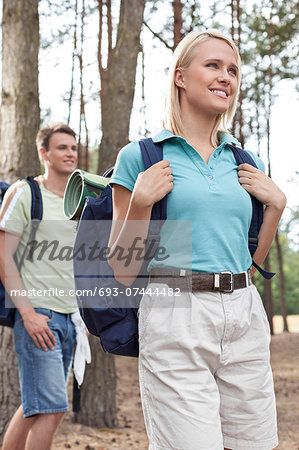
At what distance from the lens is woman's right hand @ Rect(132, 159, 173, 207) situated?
2137 mm

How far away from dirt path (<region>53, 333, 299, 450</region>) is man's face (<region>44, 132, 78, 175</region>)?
9.05ft

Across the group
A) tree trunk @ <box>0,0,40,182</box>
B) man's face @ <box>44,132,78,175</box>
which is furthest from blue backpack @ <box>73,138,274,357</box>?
tree trunk @ <box>0,0,40,182</box>

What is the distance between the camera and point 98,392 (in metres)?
5.92

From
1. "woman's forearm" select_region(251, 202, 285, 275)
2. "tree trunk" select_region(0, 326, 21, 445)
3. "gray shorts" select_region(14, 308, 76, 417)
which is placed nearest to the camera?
"woman's forearm" select_region(251, 202, 285, 275)

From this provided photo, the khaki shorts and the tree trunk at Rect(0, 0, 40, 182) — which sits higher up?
the tree trunk at Rect(0, 0, 40, 182)

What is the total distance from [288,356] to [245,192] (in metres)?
13.0

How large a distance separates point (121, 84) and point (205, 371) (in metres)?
4.36

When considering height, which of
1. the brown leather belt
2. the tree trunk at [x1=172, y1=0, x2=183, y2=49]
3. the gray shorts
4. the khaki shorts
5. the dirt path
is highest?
the tree trunk at [x1=172, y1=0, x2=183, y2=49]

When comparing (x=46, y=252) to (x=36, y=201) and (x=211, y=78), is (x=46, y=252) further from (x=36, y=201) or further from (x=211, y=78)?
(x=211, y=78)

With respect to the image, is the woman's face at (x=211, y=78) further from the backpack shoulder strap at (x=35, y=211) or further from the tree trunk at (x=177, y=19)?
the tree trunk at (x=177, y=19)

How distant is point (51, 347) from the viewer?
3557 millimetres

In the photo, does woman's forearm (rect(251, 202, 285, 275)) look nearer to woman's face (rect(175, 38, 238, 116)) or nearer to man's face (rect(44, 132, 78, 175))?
woman's face (rect(175, 38, 238, 116))

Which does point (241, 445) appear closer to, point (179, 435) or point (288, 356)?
point (179, 435)

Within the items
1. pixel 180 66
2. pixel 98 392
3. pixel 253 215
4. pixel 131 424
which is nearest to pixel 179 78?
pixel 180 66
